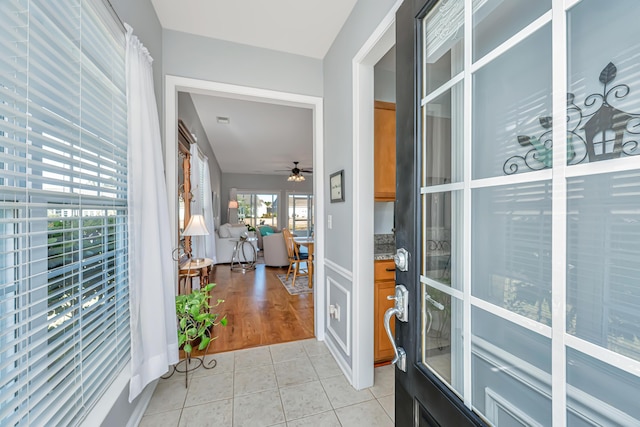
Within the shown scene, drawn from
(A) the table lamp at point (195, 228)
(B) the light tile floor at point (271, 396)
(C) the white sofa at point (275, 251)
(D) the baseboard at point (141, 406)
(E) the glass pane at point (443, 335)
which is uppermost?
(A) the table lamp at point (195, 228)

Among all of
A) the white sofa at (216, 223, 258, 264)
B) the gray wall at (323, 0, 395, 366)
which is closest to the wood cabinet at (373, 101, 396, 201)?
the gray wall at (323, 0, 395, 366)

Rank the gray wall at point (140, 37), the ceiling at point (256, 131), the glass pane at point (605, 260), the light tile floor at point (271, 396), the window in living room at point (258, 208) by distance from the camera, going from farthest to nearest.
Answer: the window in living room at point (258, 208) < the ceiling at point (256, 131) < the light tile floor at point (271, 396) < the gray wall at point (140, 37) < the glass pane at point (605, 260)

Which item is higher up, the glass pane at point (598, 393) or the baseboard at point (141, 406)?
the glass pane at point (598, 393)

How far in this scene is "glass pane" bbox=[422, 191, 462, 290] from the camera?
0.75 meters

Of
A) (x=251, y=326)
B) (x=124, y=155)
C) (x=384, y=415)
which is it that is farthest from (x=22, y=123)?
(x=251, y=326)

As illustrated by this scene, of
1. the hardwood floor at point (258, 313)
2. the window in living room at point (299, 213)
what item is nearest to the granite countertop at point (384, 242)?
the hardwood floor at point (258, 313)

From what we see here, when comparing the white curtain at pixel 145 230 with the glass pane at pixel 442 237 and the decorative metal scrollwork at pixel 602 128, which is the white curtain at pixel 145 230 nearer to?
the glass pane at pixel 442 237

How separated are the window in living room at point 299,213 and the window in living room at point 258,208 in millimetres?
553

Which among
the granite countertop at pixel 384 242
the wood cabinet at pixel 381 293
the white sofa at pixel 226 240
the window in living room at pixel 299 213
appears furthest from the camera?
the window in living room at pixel 299 213

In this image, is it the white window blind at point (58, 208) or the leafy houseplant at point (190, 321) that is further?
the leafy houseplant at point (190, 321)

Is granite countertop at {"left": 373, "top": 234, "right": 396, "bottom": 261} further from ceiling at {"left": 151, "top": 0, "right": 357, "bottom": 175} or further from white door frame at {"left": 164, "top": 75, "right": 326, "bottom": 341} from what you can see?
ceiling at {"left": 151, "top": 0, "right": 357, "bottom": 175}

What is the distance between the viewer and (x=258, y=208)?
1055 cm

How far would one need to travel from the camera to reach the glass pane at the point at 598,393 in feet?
1.36

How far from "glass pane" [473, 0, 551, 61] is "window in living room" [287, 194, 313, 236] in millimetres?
9877
